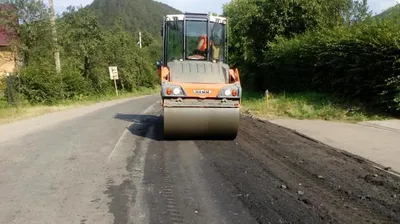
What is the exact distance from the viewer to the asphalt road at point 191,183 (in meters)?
5.18

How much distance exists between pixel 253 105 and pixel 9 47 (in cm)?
1656

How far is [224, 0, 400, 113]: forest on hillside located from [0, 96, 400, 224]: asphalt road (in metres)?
6.16

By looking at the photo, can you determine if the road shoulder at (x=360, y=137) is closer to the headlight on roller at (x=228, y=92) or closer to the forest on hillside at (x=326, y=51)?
the forest on hillside at (x=326, y=51)

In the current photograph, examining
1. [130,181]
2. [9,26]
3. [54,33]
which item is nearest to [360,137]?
[130,181]

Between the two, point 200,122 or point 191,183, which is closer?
point 191,183

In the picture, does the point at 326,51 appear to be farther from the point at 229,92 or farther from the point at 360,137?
the point at 229,92

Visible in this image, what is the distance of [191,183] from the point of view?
6570 millimetres

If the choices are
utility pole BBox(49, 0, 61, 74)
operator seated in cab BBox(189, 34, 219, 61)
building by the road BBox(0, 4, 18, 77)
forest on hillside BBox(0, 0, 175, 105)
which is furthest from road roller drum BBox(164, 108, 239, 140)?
building by the road BBox(0, 4, 18, 77)

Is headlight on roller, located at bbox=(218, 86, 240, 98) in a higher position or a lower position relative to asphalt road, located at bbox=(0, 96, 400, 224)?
higher

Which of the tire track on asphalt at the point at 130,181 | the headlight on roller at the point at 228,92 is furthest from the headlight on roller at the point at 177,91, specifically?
the tire track on asphalt at the point at 130,181

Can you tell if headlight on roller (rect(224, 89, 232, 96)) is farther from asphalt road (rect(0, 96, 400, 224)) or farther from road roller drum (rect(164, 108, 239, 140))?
asphalt road (rect(0, 96, 400, 224))

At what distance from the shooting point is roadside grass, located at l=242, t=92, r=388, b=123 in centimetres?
Answer: 1456

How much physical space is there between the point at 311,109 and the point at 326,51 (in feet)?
11.1

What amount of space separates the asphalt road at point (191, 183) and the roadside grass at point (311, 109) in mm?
4945
